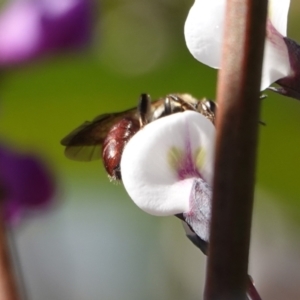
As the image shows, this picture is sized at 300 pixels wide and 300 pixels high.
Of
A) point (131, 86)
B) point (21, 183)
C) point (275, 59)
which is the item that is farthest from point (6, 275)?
point (131, 86)


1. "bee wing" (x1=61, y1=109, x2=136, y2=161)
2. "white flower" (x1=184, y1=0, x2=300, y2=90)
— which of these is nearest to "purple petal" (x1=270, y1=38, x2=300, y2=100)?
"white flower" (x1=184, y1=0, x2=300, y2=90)

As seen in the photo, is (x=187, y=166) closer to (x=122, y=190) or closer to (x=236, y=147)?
(x=236, y=147)

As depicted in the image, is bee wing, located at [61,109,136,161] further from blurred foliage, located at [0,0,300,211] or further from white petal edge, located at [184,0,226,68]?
blurred foliage, located at [0,0,300,211]

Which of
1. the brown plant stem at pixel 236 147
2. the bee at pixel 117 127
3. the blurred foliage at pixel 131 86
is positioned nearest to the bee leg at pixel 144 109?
the bee at pixel 117 127

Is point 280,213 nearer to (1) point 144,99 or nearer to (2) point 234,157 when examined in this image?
(1) point 144,99

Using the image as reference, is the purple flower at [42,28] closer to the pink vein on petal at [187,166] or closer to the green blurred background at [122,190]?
the pink vein on petal at [187,166]

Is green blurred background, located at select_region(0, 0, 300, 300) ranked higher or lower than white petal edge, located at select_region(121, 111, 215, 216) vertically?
lower
